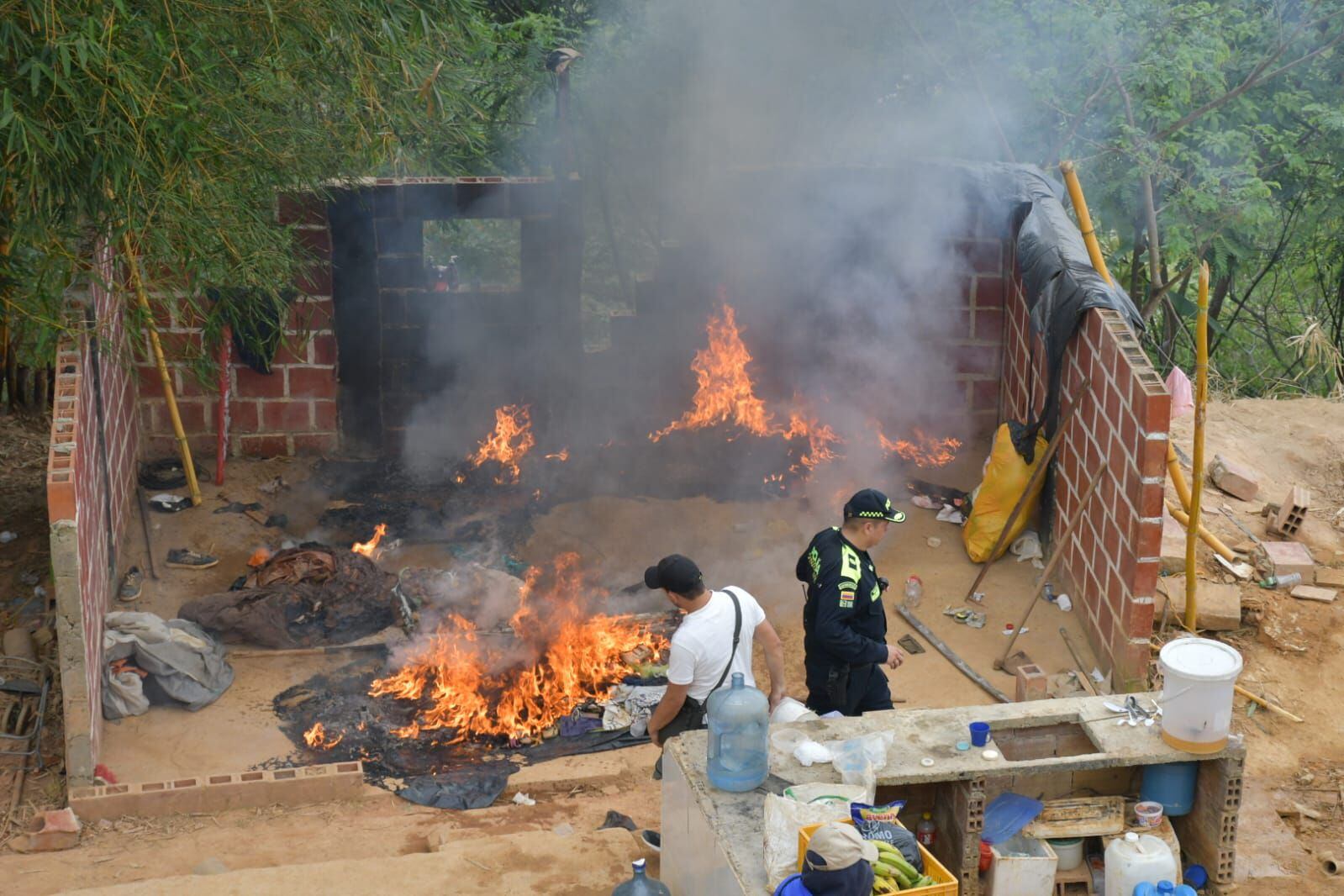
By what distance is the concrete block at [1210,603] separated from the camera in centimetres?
892

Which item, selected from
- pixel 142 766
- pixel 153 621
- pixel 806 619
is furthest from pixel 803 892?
pixel 153 621

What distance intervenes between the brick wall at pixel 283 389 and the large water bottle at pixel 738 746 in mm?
7293

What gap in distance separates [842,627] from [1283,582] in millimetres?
4792

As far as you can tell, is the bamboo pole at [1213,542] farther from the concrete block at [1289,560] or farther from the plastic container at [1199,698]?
the plastic container at [1199,698]

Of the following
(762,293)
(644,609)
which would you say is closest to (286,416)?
(644,609)

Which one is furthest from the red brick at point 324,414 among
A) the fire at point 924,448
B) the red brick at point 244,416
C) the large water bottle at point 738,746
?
the large water bottle at point 738,746

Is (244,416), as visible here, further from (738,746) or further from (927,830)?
(927,830)

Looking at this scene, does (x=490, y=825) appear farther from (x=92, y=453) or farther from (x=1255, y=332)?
(x=1255, y=332)

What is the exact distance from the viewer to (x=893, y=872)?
15.3 feet

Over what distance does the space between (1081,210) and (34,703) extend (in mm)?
7638

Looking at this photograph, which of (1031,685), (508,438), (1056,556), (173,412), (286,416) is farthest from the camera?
(508,438)

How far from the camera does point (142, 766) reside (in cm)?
769

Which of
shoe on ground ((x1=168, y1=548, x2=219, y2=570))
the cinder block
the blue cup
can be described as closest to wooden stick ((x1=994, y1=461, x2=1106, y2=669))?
the cinder block

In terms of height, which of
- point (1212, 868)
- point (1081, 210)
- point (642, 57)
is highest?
point (642, 57)
